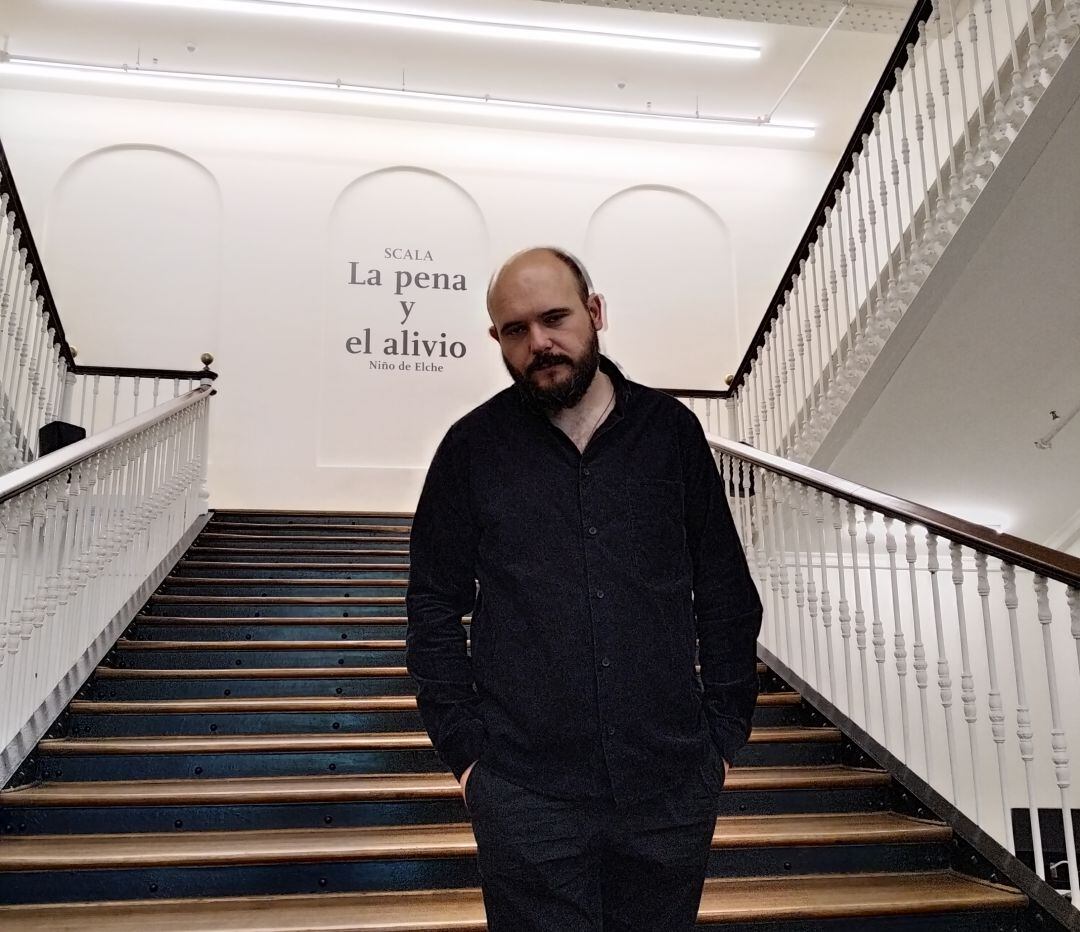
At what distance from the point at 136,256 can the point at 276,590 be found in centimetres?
386

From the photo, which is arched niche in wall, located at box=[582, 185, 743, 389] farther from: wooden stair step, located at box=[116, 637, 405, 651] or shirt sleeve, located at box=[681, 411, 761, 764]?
shirt sleeve, located at box=[681, 411, 761, 764]

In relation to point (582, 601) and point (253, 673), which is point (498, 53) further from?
point (582, 601)

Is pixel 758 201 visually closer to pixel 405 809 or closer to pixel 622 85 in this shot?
pixel 622 85

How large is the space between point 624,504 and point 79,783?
8.03 ft

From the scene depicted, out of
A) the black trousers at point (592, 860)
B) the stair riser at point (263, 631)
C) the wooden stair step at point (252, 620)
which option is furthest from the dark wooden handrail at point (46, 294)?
the black trousers at point (592, 860)

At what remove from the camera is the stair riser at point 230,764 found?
3.00 meters

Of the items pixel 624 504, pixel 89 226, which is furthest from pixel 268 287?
pixel 624 504

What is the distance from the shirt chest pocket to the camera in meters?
1.29

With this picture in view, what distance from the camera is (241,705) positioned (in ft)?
11.0

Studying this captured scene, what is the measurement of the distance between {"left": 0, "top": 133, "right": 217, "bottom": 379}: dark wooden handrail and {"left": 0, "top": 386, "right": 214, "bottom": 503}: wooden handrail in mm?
1186

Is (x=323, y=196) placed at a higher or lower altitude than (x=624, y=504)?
higher

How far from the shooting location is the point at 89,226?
23.6 ft

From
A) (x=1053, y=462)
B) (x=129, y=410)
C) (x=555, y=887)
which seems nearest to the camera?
(x=555, y=887)

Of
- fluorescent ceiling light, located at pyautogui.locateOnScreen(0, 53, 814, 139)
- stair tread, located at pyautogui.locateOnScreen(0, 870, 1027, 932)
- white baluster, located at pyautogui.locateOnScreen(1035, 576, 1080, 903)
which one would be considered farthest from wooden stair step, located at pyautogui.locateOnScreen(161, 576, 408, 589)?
fluorescent ceiling light, located at pyautogui.locateOnScreen(0, 53, 814, 139)
